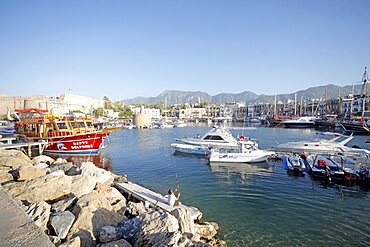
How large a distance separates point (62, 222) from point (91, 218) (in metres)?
0.81

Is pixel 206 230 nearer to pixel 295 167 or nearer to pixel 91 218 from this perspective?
pixel 91 218

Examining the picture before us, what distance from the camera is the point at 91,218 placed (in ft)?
23.4

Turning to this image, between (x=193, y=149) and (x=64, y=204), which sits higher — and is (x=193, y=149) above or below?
below

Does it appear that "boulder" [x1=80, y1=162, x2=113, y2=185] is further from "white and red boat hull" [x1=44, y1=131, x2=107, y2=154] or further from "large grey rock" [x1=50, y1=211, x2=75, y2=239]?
"white and red boat hull" [x1=44, y1=131, x2=107, y2=154]

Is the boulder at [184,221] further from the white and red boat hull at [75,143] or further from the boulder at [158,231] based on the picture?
the white and red boat hull at [75,143]

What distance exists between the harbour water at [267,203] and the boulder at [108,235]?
177 inches

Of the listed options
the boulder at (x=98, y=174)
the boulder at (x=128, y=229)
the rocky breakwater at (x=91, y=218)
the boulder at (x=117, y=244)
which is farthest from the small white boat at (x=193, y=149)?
the boulder at (x=117, y=244)

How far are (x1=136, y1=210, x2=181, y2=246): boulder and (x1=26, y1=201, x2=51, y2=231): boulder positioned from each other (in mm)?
2855

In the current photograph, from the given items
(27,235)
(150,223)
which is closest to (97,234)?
(150,223)

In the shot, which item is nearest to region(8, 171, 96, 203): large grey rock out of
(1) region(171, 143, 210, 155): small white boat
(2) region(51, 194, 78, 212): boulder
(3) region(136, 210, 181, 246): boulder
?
(2) region(51, 194, 78, 212): boulder

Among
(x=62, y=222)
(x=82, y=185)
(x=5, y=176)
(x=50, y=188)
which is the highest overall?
(x=5, y=176)

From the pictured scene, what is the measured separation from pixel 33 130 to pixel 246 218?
26.7 m

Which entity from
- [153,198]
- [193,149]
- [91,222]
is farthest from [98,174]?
[193,149]

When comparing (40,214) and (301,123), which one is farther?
(301,123)
